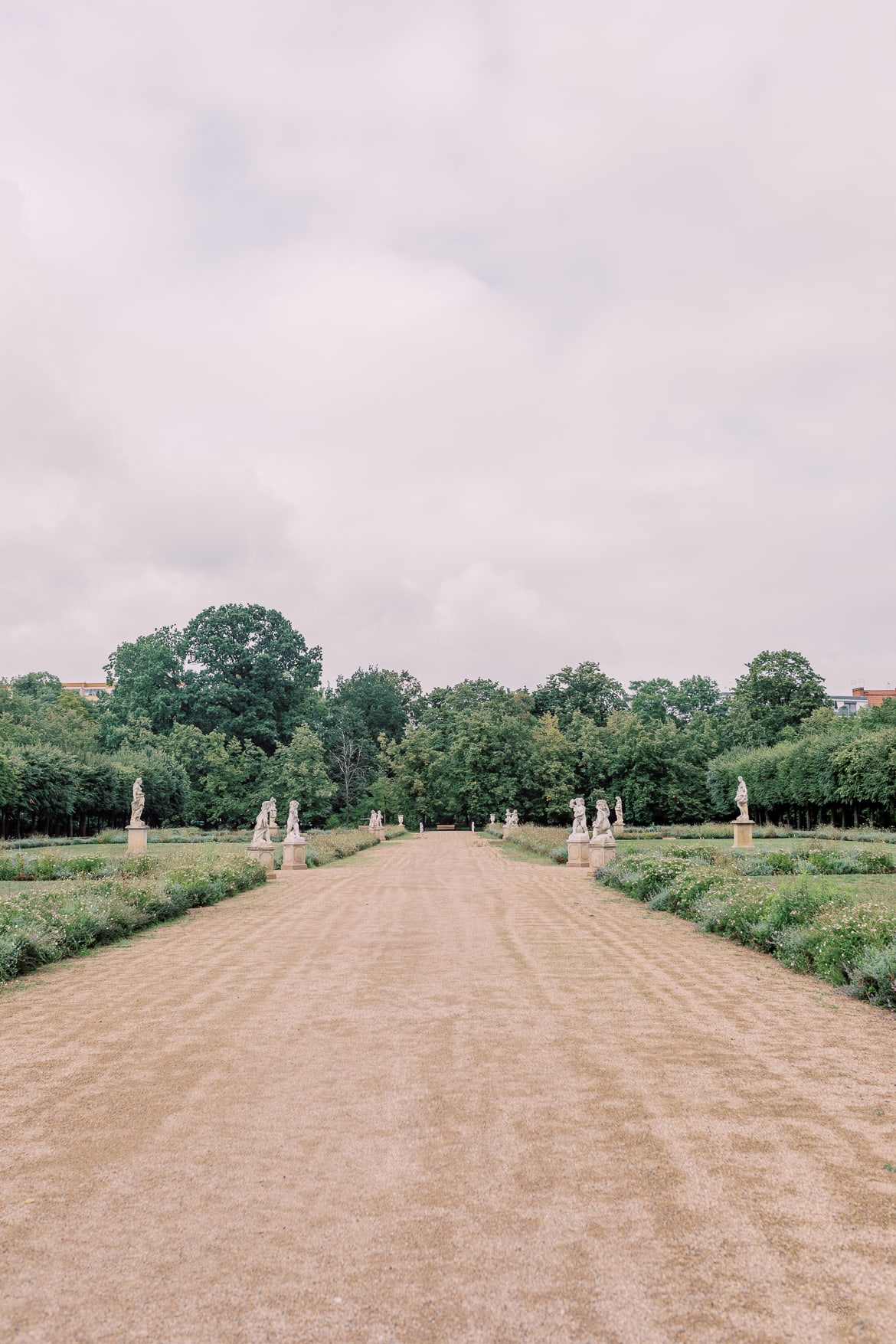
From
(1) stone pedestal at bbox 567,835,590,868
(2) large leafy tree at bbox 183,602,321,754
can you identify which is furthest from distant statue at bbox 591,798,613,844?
(2) large leafy tree at bbox 183,602,321,754

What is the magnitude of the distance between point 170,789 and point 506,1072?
4519 centimetres

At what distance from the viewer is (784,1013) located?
24.2 feet

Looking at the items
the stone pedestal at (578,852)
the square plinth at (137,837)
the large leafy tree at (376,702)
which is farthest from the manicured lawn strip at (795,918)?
the large leafy tree at (376,702)

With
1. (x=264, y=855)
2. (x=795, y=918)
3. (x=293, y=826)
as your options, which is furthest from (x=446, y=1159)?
(x=293, y=826)

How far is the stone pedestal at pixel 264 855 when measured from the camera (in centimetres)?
2206

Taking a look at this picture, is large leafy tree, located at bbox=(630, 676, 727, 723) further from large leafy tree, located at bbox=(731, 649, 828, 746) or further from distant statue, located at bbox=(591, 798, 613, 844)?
distant statue, located at bbox=(591, 798, 613, 844)

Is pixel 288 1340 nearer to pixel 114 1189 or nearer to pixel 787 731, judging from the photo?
pixel 114 1189

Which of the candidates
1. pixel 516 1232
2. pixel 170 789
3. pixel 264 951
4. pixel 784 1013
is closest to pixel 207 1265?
pixel 516 1232

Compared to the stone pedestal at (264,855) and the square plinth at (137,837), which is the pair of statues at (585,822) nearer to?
the stone pedestal at (264,855)

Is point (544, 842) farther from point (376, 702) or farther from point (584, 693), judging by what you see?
point (376, 702)

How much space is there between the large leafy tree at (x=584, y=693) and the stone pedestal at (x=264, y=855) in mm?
48030

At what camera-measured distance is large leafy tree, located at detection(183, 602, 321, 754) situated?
199ft

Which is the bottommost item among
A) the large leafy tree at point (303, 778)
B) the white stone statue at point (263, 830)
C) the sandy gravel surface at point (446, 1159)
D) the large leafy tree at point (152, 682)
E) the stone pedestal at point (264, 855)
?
the sandy gravel surface at point (446, 1159)

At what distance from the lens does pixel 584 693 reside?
71875 millimetres
